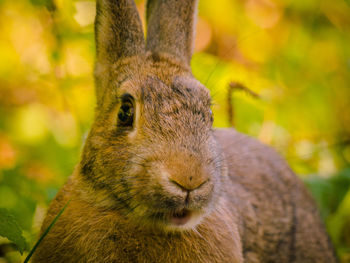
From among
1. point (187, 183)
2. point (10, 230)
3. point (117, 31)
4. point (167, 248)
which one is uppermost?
point (117, 31)

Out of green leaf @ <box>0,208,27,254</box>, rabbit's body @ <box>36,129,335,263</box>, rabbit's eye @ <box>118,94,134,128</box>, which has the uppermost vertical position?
rabbit's eye @ <box>118,94,134,128</box>

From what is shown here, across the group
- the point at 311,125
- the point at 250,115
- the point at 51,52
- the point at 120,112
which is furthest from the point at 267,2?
the point at 120,112

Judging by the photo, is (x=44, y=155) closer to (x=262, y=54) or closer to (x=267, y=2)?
(x=262, y=54)

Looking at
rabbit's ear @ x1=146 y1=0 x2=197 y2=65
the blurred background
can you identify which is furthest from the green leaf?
rabbit's ear @ x1=146 y1=0 x2=197 y2=65

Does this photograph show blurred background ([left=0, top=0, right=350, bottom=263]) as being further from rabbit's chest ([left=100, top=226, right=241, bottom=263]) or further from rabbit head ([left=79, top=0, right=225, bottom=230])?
rabbit's chest ([left=100, top=226, right=241, bottom=263])

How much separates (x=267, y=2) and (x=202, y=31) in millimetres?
1167

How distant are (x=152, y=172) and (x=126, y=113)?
0.53m

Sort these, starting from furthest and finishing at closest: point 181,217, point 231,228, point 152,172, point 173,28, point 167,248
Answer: point 173,28, point 231,228, point 167,248, point 181,217, point 152,172

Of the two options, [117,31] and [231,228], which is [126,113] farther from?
[231,228]

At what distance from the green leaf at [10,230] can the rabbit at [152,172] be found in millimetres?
509

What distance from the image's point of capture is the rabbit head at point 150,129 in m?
2.11

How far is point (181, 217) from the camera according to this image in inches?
87.4

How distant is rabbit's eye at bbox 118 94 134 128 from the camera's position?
8.05 feet

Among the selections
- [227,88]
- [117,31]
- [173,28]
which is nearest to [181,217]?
[117,31]
